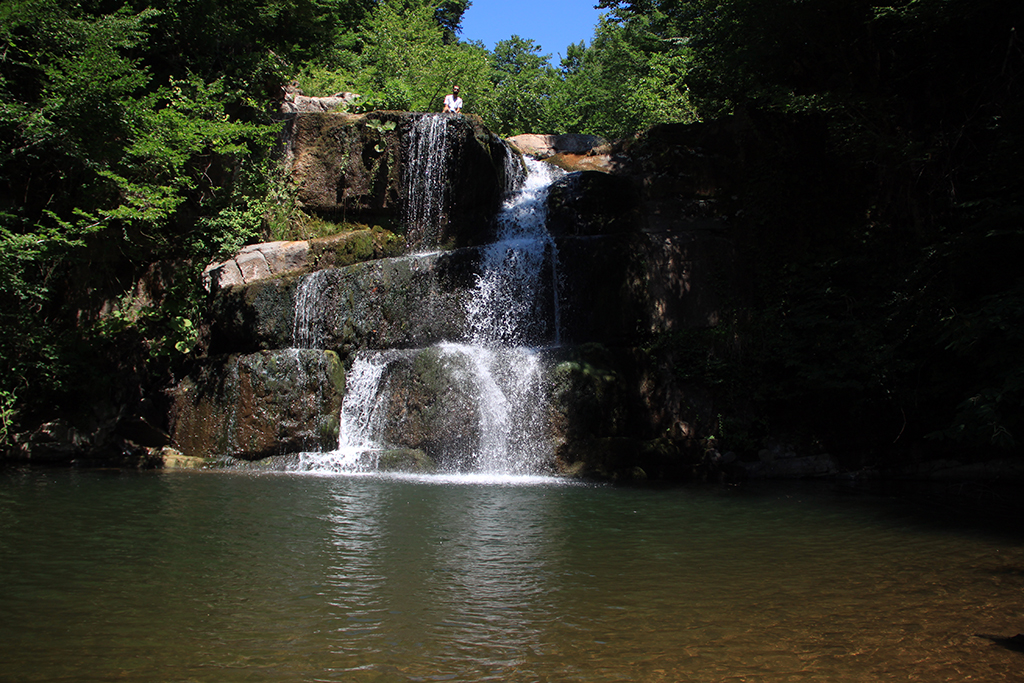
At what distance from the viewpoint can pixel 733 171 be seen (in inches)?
535

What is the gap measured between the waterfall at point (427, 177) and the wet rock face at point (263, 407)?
444 cm

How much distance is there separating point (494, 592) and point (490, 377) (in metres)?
6.68

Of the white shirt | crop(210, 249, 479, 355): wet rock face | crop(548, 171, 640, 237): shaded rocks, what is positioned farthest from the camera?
the white shirt

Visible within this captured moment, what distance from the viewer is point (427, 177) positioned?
1493 centimetres

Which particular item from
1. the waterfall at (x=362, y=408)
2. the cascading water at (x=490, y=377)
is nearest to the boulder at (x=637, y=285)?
the cascading water at (x=490, y=377)

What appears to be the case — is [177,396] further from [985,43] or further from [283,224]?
[985,43]

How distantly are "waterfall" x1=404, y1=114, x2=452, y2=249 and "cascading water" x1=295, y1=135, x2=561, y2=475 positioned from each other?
2.38 metres

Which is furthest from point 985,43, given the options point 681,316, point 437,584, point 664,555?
point 437,584

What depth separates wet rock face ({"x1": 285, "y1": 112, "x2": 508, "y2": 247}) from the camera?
1489 centimetres

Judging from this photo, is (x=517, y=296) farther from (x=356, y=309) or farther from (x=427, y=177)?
(x=427, y=177)

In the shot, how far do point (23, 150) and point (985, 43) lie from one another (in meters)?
14.9

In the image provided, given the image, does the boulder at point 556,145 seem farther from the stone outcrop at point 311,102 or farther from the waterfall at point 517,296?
the waterfall at point 517,296

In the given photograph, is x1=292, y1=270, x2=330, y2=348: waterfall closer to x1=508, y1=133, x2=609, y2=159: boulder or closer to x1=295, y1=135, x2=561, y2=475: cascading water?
x1=295, y1=135, x2=561, y2=475: cascading water

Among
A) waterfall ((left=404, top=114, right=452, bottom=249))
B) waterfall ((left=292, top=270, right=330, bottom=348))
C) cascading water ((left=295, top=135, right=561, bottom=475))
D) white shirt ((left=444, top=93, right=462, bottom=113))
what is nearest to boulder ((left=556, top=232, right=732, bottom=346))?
cascading water ((left=295, top=135, right=561, bottom=475))
